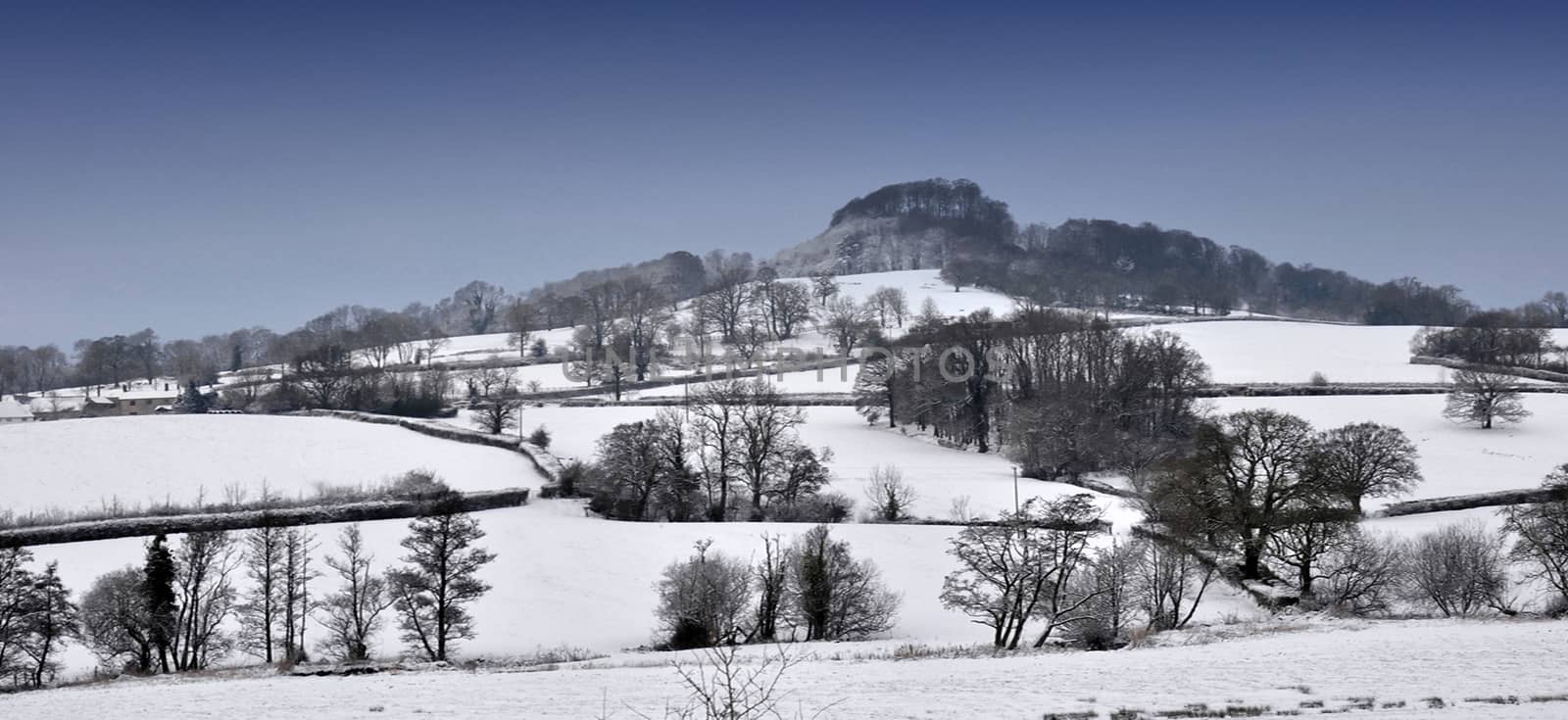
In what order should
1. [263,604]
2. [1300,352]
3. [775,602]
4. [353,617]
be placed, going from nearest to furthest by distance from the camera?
[775,602], [353,617], [263,604], [1300,352]

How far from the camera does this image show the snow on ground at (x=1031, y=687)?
537 inches

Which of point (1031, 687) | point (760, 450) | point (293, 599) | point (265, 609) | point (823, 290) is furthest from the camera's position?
point (823, 290)

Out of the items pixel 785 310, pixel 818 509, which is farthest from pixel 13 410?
pixel 818 509

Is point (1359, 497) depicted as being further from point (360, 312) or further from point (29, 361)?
point (360, 312)

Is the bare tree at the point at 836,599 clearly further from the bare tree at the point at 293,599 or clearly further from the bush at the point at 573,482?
the bush at the point at 573,482

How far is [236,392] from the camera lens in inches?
3529

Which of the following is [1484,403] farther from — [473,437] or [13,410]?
[13,410]

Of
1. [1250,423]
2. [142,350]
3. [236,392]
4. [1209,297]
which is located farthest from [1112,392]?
[142,350]

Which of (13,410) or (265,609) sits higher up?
(13,410)

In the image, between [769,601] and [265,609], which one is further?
[265,609]

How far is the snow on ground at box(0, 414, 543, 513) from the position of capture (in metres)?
41.8

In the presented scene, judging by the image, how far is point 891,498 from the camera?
39406 mm

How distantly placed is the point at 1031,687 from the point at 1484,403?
51.1 metres

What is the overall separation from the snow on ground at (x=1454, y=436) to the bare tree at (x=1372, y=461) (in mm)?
737
